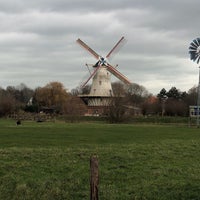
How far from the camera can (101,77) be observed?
10438 cm

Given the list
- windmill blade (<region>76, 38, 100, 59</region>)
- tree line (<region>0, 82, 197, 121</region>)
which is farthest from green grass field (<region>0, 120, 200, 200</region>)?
windmill blade (<region>76, 38, 100, 59</region>)

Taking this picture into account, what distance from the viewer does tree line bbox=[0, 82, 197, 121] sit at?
88.0m

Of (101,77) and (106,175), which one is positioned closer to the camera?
(106,175)

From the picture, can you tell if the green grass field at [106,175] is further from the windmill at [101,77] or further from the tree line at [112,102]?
the windmill at [101,77]

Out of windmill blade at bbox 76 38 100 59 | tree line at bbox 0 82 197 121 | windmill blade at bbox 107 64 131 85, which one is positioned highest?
windmill blade at bbox 76 38 100 59

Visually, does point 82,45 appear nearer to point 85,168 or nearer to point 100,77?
point 100,77

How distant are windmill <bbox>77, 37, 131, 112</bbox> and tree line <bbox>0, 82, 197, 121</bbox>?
272 cm

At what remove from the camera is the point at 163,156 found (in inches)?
700

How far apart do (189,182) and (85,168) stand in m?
3.79

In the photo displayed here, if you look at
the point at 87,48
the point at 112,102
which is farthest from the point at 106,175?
the point at 87,48

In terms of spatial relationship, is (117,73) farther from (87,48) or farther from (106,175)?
(106,175)

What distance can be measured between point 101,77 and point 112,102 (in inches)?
824

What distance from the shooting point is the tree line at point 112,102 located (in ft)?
289

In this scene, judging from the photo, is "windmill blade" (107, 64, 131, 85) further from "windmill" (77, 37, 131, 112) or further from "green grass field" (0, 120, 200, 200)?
"green grass field" (0, 120, 200, 200)
